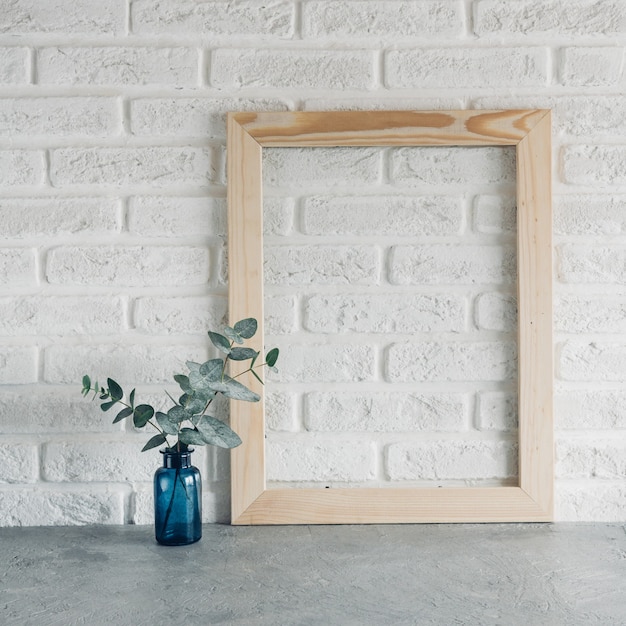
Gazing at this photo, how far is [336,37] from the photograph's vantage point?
116 cm

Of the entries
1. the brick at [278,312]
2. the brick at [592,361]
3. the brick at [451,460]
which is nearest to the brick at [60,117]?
the brick at [278,312]

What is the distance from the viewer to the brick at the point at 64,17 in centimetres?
116

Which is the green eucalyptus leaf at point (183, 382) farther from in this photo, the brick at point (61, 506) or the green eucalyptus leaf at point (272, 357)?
the brick at point (61, 506)

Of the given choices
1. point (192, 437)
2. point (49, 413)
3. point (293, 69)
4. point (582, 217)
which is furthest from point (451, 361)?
point (49, 413)

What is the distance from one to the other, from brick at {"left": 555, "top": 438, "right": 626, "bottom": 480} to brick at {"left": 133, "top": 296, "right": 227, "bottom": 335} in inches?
23.1

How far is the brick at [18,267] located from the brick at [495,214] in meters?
0.71

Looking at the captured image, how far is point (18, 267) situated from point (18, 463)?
315mm

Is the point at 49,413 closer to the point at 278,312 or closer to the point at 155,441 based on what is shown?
the point at 155,441

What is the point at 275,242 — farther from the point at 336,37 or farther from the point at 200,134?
the point at 336,37

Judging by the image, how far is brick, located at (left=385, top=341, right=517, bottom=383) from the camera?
3.84 feet

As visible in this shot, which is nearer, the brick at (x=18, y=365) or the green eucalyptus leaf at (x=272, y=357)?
the green eucalyptus leaf at (x=272, y=357)

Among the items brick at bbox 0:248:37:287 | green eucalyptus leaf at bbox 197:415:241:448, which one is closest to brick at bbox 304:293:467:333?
green eucalyptus leaf at bbox 197:415:241:448

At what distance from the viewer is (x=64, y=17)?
117 cm

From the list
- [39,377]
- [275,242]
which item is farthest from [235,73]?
[39,377]
